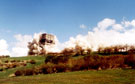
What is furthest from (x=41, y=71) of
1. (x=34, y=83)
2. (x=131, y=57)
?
(x=131, y=57)

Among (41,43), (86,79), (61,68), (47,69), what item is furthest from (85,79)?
(41,43)

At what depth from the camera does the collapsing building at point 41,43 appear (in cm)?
6696

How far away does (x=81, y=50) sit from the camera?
48.9 meters

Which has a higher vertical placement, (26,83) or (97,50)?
(97,50)

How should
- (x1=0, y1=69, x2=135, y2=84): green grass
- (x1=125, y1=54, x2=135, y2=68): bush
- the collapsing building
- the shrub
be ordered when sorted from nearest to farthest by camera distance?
(x1=0, y1=69, x2=135, y2=84): green grass < (x1=125, y1=54, x2=135, y2=68): bush < the shrub < the collapsing building

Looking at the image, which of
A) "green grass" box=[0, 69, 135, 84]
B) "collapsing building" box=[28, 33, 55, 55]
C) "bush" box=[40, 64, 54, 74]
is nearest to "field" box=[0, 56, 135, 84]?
"green grass" box=[0, 69, 135, 84]

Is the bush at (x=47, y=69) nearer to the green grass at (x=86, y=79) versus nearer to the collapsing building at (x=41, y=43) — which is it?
the green grass at (x=86, y=79)

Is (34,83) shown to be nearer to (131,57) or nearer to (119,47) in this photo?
(131,57)

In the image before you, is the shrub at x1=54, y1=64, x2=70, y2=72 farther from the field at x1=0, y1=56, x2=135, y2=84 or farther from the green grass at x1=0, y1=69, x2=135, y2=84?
the green grass at x1=0, y1=69, x2=135, y2=84

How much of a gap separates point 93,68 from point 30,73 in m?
9.42

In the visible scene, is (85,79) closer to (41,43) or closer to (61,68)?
(61,68)

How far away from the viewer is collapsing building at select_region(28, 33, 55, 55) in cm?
6696

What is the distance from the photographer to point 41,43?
7619 centimetres

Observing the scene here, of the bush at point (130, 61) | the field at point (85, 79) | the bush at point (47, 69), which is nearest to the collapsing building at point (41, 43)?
the bush at point (47, 69)
